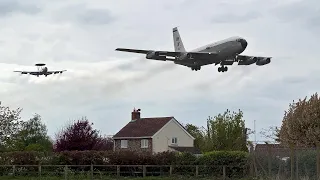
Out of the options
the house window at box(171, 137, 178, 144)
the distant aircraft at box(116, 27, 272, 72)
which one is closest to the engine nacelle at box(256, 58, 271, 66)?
the distant aircraft at box(116, 27, 272, 72)

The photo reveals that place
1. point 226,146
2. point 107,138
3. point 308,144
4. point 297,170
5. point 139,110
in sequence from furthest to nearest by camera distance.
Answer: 1. point 107,138
2. point 139,110
3. point 226,146
4. point 308,144
5. point 297,170

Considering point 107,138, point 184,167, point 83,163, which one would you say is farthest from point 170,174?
point 107,138

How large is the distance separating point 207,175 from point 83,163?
10.3 meters

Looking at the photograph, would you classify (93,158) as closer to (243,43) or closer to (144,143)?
(243,43)

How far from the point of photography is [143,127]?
75.7 metres

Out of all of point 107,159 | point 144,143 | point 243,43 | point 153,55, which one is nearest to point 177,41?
point 144,143

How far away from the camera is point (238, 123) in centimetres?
6209

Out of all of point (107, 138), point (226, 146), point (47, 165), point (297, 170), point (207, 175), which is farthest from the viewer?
point (107, 138)

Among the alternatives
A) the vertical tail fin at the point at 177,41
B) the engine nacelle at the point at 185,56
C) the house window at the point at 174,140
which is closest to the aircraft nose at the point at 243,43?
the engine nacelle at the point at 185,56

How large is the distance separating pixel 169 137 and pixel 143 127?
3.25 meters

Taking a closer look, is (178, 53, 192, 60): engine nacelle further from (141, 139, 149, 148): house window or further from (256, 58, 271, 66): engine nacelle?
(141, 139, 149, 148): house window

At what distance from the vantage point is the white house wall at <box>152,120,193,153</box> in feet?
243

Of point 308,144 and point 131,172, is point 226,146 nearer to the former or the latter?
point 131,172

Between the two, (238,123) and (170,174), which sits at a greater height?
(238,123)
